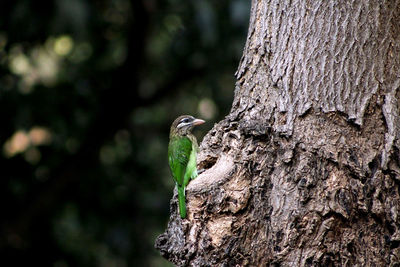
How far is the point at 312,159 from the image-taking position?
12.5 feet

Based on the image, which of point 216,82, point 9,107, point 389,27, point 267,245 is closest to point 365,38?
point 389,27

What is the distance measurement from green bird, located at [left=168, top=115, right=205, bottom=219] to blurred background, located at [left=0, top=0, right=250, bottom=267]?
2.02 m

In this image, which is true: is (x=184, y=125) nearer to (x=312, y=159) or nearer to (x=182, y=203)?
(x=182, y=203)

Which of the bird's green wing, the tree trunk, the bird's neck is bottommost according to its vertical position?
the tree trunk

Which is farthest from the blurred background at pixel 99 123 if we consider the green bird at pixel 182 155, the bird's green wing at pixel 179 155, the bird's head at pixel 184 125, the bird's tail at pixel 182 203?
the bird's tail at pixel 182 203

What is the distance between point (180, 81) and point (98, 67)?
1525 mm

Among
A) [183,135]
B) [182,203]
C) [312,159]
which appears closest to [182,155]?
[183,135]

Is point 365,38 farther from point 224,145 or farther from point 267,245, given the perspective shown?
point 267,245

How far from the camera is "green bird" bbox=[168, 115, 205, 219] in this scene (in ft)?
14.8

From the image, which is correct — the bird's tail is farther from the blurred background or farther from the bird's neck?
the blurred background

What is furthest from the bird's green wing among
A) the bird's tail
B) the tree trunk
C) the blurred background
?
the blurred background

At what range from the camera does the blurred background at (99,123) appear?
8.89m

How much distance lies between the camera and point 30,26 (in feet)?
26.3

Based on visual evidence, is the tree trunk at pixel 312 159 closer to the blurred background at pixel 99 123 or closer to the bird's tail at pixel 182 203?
the bird's tail at pixel 182 203
